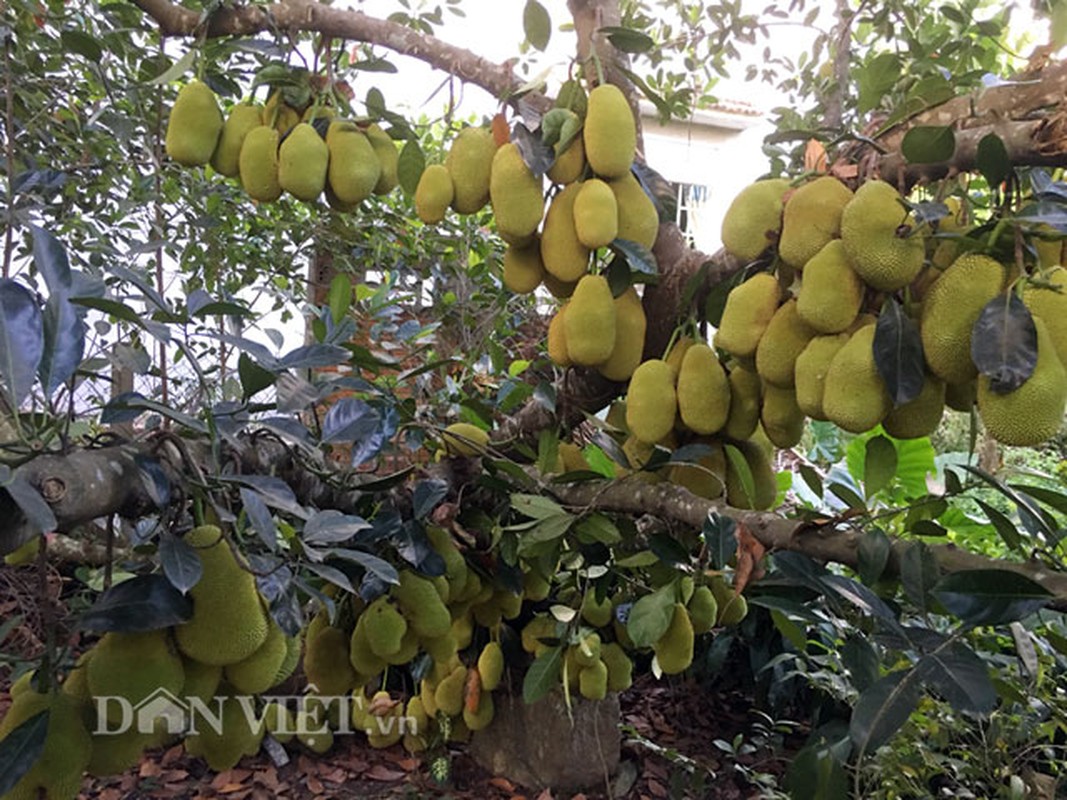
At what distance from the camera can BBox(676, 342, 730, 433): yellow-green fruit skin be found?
0.92 metres

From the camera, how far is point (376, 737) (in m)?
1.88

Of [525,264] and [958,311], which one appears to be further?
[525,264]

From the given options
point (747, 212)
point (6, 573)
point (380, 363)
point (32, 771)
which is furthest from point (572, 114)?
point (6, 573)

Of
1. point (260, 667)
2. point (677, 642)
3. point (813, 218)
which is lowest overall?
point (677, 642)

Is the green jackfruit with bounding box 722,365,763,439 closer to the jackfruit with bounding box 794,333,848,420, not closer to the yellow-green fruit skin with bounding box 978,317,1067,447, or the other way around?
the jackfruit with bounding box 794,333,848,420

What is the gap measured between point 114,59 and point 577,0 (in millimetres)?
1236

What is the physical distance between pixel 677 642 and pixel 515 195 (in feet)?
2.34

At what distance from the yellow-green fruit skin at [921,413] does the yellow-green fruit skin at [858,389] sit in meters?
0.03

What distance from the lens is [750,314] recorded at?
812 millimetres

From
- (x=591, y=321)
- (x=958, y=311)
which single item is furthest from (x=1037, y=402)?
(x=591, y=321)

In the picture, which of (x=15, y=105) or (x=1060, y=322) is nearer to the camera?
(x=1060, y=322)

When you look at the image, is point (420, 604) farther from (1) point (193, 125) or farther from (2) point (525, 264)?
(1) point (193, 125)

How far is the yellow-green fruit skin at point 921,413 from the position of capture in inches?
28.2

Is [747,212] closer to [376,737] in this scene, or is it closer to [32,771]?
[32,771]
